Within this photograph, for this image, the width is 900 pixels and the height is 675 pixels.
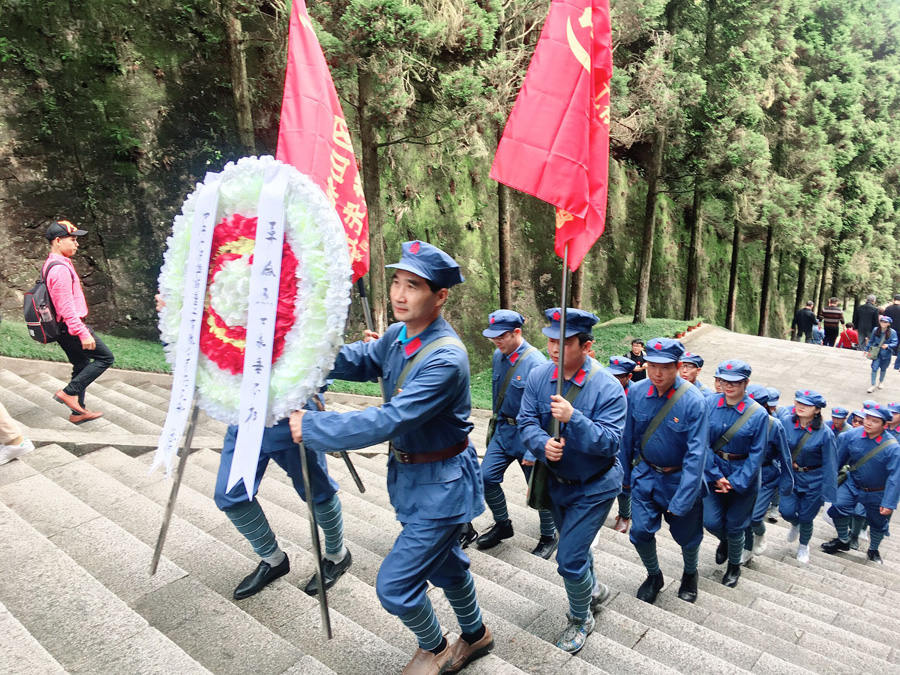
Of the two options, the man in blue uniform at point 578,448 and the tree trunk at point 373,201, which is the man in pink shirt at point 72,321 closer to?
the man in blue uniform at point 578,448

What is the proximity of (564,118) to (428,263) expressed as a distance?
1547mm

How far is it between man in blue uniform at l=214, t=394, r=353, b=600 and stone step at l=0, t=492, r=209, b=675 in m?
0.64

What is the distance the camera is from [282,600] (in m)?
3.56

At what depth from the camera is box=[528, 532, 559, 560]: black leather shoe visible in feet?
17.0

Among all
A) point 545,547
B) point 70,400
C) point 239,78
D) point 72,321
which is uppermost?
point 239,78

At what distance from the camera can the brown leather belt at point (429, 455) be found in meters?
3.13

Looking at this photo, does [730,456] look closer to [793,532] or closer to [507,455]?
[507,455]

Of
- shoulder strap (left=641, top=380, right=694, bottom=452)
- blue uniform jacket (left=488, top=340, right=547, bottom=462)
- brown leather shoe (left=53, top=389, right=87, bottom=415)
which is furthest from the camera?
brown leather shoe (left=53, top=389, right=87, bottom=415)

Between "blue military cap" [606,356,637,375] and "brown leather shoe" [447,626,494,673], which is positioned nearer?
"brown leather shoe" [447,626,494,673]

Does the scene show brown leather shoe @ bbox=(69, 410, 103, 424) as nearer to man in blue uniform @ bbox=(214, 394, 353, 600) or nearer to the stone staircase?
the stone staircase

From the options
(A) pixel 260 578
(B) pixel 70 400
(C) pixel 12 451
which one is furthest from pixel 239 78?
(A) pixel 260 578

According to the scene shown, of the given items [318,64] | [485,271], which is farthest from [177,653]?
[485,271]

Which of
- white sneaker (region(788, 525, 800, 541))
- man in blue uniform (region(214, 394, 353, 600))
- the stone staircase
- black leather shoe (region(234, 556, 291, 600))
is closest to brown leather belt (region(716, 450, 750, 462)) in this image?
the stone staircase

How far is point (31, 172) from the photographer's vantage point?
1053 centimetres
